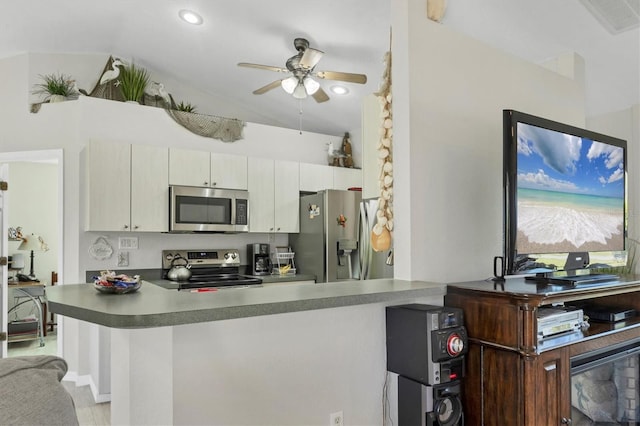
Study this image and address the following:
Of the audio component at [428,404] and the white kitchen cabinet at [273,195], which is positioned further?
the white kitchen cabinet at [273,195]

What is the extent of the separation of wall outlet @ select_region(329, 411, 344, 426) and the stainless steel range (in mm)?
2223

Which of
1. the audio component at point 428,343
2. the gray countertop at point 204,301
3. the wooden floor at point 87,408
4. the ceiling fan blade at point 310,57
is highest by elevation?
Answer: the ceiling fan blade at point 310,57

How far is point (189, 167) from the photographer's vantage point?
403cm

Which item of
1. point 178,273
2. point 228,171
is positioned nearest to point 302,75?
point 228,171

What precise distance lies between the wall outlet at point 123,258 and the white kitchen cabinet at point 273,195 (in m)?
1.19

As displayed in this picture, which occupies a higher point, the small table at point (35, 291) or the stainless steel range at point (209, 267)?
the stainless steel range at point (209, 267)

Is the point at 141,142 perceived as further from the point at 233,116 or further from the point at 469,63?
the point at 469,63

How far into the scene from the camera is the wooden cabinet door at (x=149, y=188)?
374cm

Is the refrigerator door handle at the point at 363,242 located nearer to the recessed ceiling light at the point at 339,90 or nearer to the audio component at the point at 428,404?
the recessed ceiling light at the point at 339,90

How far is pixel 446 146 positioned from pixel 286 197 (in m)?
2.63

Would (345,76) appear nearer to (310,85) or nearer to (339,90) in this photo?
(310,85)

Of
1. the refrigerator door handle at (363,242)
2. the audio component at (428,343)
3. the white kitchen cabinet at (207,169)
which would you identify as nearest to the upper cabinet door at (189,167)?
the white kitchen cabinet at (207,169)

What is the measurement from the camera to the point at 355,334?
1.90 meters

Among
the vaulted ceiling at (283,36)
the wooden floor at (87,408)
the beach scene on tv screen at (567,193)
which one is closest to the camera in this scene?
the beach scene on tv screen at (567,193)
